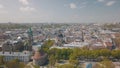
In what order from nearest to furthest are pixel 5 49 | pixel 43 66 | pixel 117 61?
pixel 43 66
pixel 117 61
pixel 5 49

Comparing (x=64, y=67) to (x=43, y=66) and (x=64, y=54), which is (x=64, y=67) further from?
(x=64, y=54)

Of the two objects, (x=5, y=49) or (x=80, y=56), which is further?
(x=5, y=49)

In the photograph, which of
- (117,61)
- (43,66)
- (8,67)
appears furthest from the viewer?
(117,61)

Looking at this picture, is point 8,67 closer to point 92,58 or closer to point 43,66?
point 43,66

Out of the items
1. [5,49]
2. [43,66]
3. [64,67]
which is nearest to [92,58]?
[43,66]

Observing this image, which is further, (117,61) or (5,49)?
(5,49)

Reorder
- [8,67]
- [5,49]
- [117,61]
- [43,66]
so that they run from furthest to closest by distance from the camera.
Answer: [5,49], [117,61], [43,66], [8,67]

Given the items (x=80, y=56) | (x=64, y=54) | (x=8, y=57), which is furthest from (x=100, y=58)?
(x=8, y=57)

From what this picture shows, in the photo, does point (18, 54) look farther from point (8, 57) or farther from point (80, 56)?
point (80, 56)

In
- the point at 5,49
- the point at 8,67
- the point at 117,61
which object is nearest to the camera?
the point at 8,67
